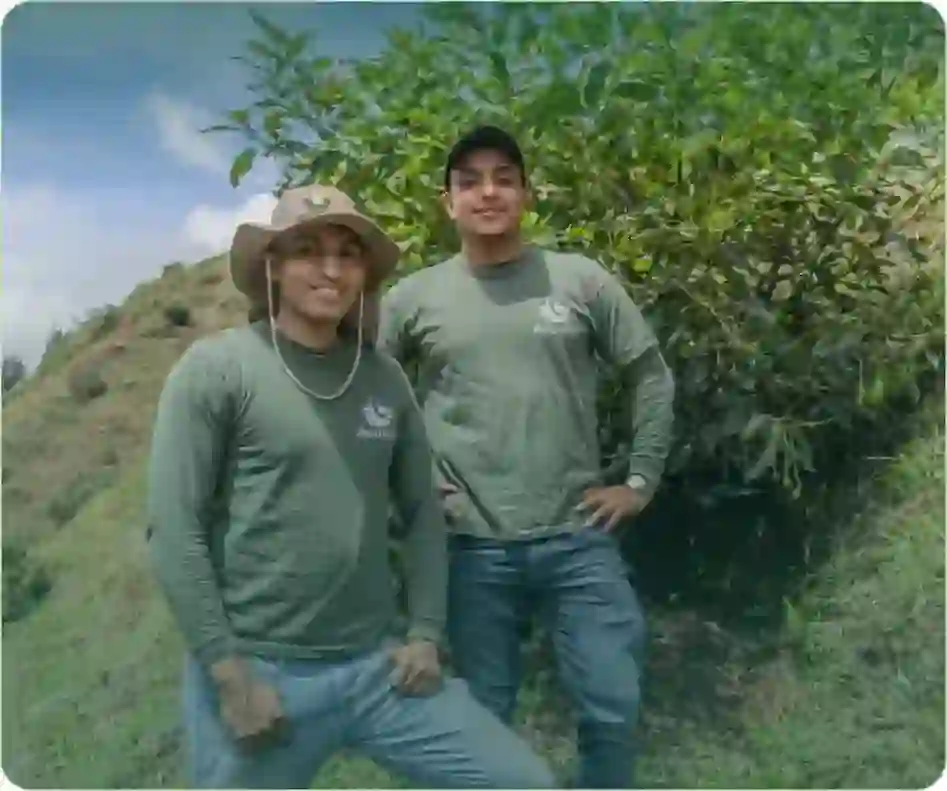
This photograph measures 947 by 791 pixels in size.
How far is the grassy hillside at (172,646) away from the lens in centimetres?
210

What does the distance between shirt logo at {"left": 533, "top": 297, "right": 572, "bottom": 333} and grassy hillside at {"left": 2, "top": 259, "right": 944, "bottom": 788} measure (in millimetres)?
508

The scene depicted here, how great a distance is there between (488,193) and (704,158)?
46cm

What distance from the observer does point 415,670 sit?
5.77ft

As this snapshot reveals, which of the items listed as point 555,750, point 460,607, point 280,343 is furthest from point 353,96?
point 555,750

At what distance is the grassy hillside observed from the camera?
2098 millimetres

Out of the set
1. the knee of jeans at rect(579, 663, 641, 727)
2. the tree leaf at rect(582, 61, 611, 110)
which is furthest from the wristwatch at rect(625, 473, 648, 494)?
the tree leaf at rect(582, 61, 611, 110)

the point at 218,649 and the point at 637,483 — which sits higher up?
the point at 637,483

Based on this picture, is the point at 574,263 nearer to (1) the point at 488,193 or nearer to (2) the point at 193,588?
(1) the point at 488,193

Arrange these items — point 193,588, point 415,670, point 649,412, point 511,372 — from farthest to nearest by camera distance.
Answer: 1. point 649,412
2. point 511,372
3. point 415,670
4. point 193,588

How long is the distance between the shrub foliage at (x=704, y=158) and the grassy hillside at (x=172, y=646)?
0.27 meters

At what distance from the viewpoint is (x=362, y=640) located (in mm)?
1754

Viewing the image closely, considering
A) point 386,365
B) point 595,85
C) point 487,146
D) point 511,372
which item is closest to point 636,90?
point 595,85

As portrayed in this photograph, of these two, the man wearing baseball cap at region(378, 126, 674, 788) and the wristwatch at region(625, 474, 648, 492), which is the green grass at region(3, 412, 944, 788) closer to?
the man wearing baseball cap at region(378, 126, 674, 788)

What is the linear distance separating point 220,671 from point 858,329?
4.32ft
